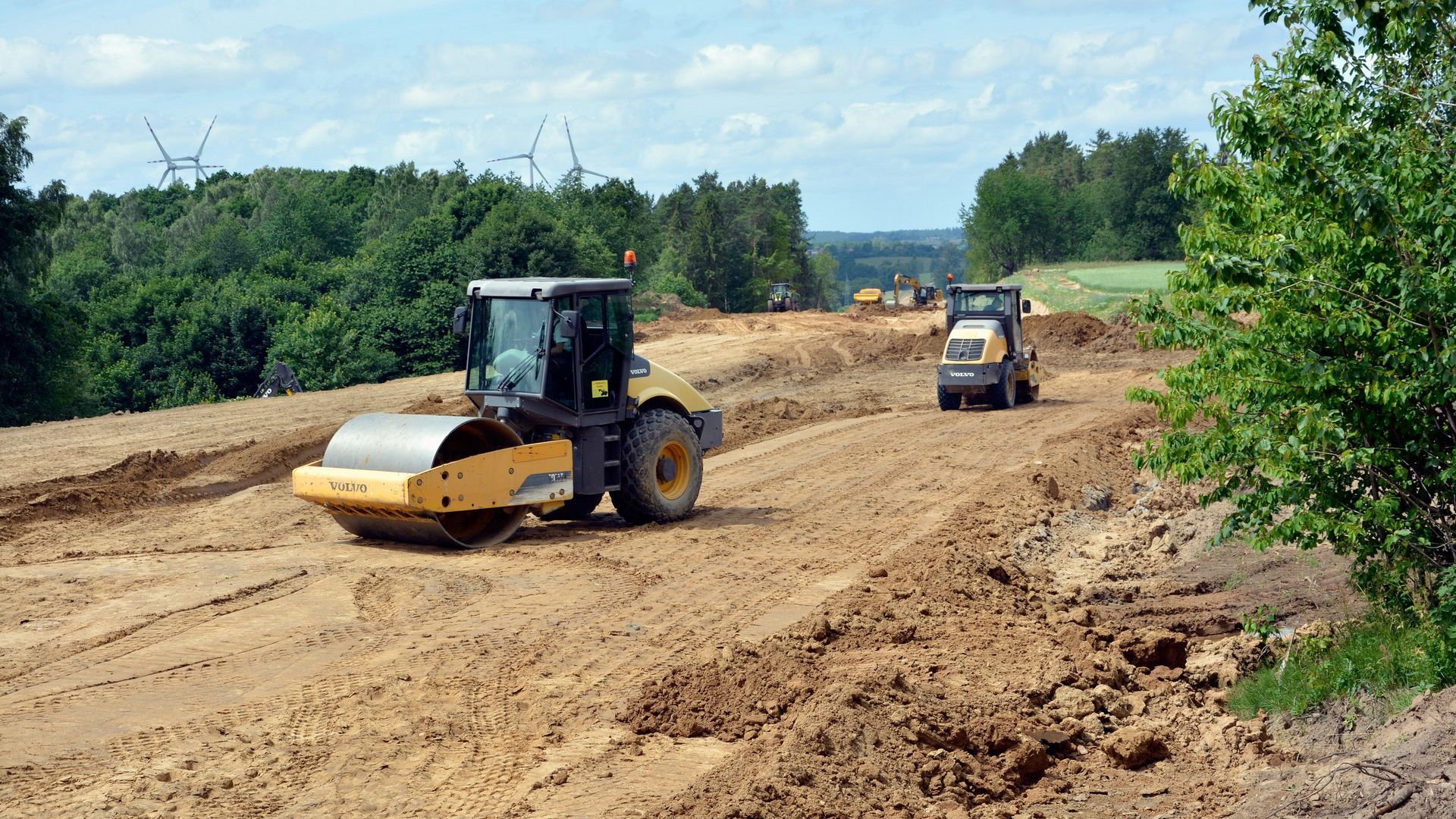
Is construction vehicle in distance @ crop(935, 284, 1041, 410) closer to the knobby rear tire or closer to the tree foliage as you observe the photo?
the knobby rear tire

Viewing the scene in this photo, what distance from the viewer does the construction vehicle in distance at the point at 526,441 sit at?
11664 millimetres

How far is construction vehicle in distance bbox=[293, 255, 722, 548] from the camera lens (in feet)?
38.3

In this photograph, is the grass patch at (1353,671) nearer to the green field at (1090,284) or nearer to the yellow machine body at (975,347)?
the yellow machine body at (975,347)

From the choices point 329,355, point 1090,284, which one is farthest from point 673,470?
point 1090,284

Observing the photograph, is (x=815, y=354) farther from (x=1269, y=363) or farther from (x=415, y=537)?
(x=1269, y=363)

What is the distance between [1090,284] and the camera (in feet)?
217

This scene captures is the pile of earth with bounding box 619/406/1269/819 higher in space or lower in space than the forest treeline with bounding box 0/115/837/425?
lower

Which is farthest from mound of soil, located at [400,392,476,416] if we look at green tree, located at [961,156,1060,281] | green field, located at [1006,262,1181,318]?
green tree, located at [961,156,1060,281]

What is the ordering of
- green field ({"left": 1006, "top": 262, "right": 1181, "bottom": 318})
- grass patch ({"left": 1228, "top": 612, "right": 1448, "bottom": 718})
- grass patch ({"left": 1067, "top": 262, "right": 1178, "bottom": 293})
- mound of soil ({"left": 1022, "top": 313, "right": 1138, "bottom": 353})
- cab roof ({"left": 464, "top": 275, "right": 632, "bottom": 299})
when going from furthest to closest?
grass patch ({"left": 1067, "top": 262, "right": 1178, "bottom": 293}) < green field ({"left": 1006, "top": 262, "right": 1181, "bottom": 318}) < mound of soil ({"left": 1022, "top": 313, "right": 1138, "bottom": 353}) < cab roof ({"left": 464, "top": 275, "right": 632, "bottom": 299}) < grass patch ({"left": 1228, "top": 612, "right": 1448, "bottom": 718})

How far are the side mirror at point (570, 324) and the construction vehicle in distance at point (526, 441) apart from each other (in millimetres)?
13

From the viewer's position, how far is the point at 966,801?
6797 mm

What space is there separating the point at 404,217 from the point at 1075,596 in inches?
2638

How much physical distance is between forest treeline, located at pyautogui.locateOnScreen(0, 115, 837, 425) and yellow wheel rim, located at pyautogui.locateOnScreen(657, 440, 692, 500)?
87.2ft

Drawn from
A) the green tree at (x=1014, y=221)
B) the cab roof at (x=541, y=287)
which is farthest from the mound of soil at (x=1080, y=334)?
the green tree at (x=1014, y=221)
